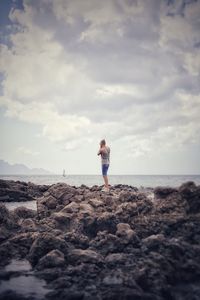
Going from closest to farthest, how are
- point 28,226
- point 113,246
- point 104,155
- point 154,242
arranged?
point 154,242 → point 113,246 → point 28,226 → point 104,155

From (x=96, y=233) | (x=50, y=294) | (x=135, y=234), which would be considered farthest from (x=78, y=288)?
(x=96, y=233)

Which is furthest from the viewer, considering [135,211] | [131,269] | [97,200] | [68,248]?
[97,200]

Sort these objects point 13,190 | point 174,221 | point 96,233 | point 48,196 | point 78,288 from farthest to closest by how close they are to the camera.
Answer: point 13,190 → point 48,196 → point 96,233 → point 174,221 → point 78,288

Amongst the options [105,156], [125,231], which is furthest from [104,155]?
[125,231]

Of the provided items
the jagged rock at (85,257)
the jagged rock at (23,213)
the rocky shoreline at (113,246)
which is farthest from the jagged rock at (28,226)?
the jagged rock at (85,257)

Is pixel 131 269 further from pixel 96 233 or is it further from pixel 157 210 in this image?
pixel 157 210

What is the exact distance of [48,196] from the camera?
15.1 m

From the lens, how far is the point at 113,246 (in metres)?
9.23

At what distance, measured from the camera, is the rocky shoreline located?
22.4 feet

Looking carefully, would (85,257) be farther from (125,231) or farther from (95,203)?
(95,203)

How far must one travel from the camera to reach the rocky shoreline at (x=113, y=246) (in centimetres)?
684

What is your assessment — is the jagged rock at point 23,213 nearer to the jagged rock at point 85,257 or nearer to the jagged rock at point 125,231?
the jagged rock at point 125,231

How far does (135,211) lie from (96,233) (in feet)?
5.85

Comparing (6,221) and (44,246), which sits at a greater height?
(6,221)
